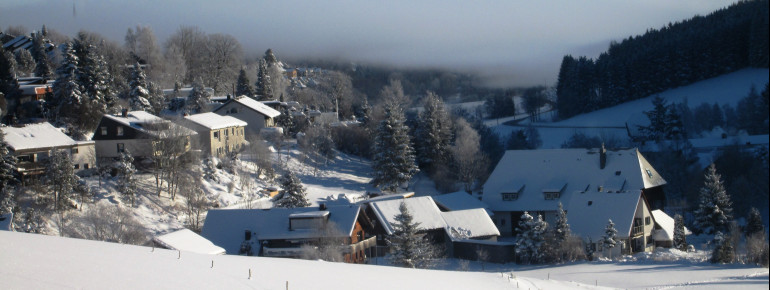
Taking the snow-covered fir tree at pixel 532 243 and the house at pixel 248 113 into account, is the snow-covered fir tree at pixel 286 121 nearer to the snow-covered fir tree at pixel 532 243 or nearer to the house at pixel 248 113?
the house at pixel 248 113

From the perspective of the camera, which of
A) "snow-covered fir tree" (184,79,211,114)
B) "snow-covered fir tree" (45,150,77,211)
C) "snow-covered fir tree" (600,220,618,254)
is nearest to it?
"snow-covered fir tree" (45,150,77,211)

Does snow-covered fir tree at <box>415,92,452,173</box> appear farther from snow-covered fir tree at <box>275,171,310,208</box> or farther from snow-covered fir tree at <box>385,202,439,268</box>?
snow-covered fir tree at <box>385,202,439,268</box>

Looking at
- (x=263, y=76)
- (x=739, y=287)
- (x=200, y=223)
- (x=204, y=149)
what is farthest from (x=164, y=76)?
(x=739, y=287)

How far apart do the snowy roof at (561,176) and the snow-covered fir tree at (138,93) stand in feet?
78.5

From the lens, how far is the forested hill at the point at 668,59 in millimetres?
12703

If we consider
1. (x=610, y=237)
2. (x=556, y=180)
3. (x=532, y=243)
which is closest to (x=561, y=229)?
(x=532, y=243)

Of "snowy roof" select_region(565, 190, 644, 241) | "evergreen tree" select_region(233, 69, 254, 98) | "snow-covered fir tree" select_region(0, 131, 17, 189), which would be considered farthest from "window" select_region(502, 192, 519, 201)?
"evergreen tree" select_region(233, 69, 254, 98)

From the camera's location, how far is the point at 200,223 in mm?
36719

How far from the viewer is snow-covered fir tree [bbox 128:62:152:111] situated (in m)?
50.1

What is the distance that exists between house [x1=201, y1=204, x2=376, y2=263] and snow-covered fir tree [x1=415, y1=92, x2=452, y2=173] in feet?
69.9

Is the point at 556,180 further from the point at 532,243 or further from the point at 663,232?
the point at 532,243

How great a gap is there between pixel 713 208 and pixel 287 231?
21.0 m

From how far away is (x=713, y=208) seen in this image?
120 ft

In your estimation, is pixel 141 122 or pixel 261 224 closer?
pixel 261 224
